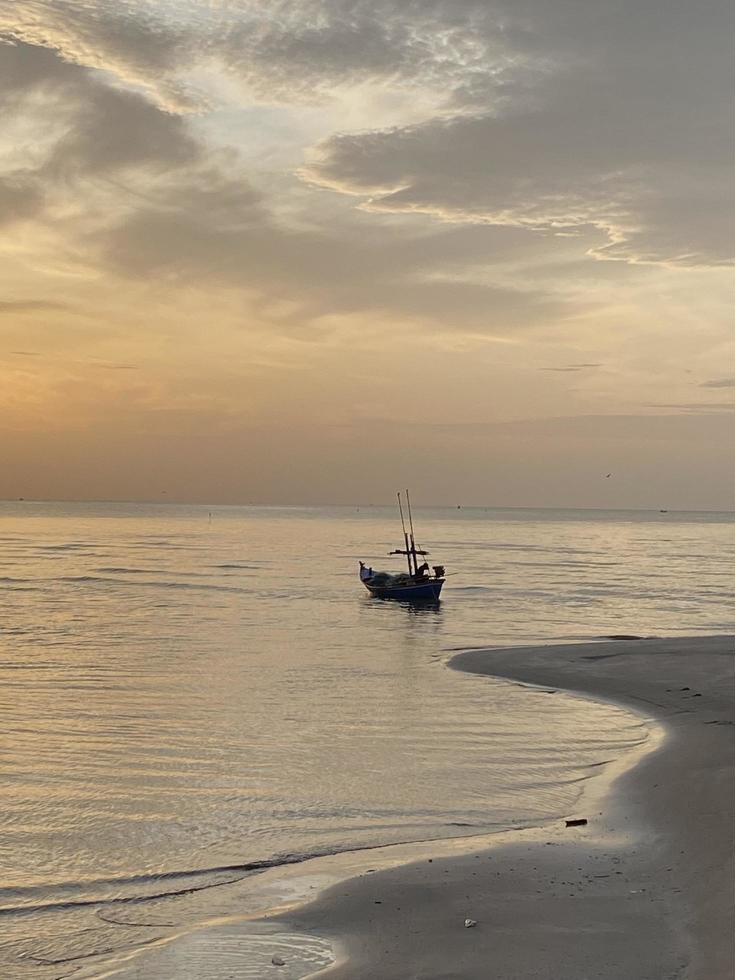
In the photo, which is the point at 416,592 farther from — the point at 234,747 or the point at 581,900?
the point at 581,900

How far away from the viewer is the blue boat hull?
60188 millimetres

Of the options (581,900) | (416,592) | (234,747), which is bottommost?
(416,592)

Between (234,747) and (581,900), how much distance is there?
1095 centimetres

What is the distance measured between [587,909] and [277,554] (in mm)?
104429

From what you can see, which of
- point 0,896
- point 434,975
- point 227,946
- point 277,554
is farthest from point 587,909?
point 277,554

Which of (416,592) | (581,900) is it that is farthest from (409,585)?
(581,900)

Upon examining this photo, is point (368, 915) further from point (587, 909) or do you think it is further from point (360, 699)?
point (360, 699)

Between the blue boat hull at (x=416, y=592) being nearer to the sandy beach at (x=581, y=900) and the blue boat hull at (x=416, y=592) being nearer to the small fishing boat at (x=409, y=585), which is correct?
the small fishing boat at (x=409, y=585)

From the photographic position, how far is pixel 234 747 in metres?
20.4

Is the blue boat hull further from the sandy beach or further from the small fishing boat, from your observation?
the sandy beach

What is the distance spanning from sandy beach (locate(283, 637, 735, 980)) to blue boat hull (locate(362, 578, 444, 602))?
42.5m

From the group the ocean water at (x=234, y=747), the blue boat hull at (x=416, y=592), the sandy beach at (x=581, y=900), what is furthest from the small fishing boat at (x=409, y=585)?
the sandy beach at (x=581, y=900)

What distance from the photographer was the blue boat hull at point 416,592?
60.2 meters

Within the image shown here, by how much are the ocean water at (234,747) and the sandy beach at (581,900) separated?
1458mm
